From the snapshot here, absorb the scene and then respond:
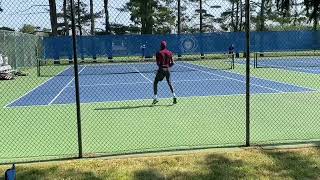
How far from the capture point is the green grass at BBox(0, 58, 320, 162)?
8.33m

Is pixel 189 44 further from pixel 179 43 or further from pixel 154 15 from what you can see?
pixel 154 15

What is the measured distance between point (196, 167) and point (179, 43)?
18.2 m

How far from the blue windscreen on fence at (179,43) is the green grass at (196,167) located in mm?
12102

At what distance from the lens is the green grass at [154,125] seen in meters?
8.33

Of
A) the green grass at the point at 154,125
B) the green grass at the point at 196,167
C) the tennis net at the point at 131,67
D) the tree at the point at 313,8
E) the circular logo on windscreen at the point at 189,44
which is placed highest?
the tree at the point at 313,8

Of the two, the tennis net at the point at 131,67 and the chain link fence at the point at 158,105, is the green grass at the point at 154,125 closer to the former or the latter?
the chain link fence at the point at 158,105

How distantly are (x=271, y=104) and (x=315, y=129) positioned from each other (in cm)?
367

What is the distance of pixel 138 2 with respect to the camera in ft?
141

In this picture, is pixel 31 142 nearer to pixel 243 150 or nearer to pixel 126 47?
pixel 243 150

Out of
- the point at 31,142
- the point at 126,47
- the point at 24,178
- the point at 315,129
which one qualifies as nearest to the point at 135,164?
the point at 24,178

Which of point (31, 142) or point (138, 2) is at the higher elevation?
point (138, 2)

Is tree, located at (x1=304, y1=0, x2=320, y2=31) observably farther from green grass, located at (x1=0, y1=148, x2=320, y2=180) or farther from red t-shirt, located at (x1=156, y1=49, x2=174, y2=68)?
red t-shirt, located at (x1=156, y1=49, x2=174, y2=68)

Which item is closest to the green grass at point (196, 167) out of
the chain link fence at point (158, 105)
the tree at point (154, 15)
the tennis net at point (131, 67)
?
the chain link fence at point (158, 105)

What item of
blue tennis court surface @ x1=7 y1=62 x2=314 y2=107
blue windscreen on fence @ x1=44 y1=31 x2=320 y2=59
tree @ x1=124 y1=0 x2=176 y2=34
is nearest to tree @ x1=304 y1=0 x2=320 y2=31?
blue tennis court surface @ x1=7 y1=62 x2=314 y2=107
